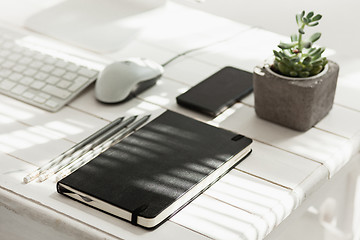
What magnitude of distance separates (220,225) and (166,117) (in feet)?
0.96

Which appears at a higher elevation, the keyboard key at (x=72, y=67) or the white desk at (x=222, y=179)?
the keyboard key at (x=72, y=67)

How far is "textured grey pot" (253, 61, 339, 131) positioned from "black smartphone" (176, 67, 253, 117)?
0.24 ft

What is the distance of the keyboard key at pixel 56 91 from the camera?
1447 mm

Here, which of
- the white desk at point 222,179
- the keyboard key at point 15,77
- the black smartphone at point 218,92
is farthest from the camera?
the keyboard key at point 15,77

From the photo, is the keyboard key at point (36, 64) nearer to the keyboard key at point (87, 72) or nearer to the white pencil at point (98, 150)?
the keyboard key at point (87, 72)

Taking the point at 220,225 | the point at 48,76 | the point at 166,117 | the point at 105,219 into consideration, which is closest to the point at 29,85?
the point at 48,76

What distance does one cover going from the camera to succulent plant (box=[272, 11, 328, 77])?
1284 millimetres

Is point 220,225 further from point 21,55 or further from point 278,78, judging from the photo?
point 21,55

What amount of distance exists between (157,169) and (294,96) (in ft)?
0.91

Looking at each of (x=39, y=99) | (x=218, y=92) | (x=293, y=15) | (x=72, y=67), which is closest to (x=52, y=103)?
(x=39, y=99)

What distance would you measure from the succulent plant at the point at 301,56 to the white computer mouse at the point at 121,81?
268 millimetres

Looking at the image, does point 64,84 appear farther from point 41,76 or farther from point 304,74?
point 304,74

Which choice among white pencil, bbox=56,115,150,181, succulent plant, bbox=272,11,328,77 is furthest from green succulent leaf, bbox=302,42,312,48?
white pencil, bbox=56,115,150,181

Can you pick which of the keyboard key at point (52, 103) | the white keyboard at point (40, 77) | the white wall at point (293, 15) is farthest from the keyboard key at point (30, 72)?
the white wall at point (293, 15)
